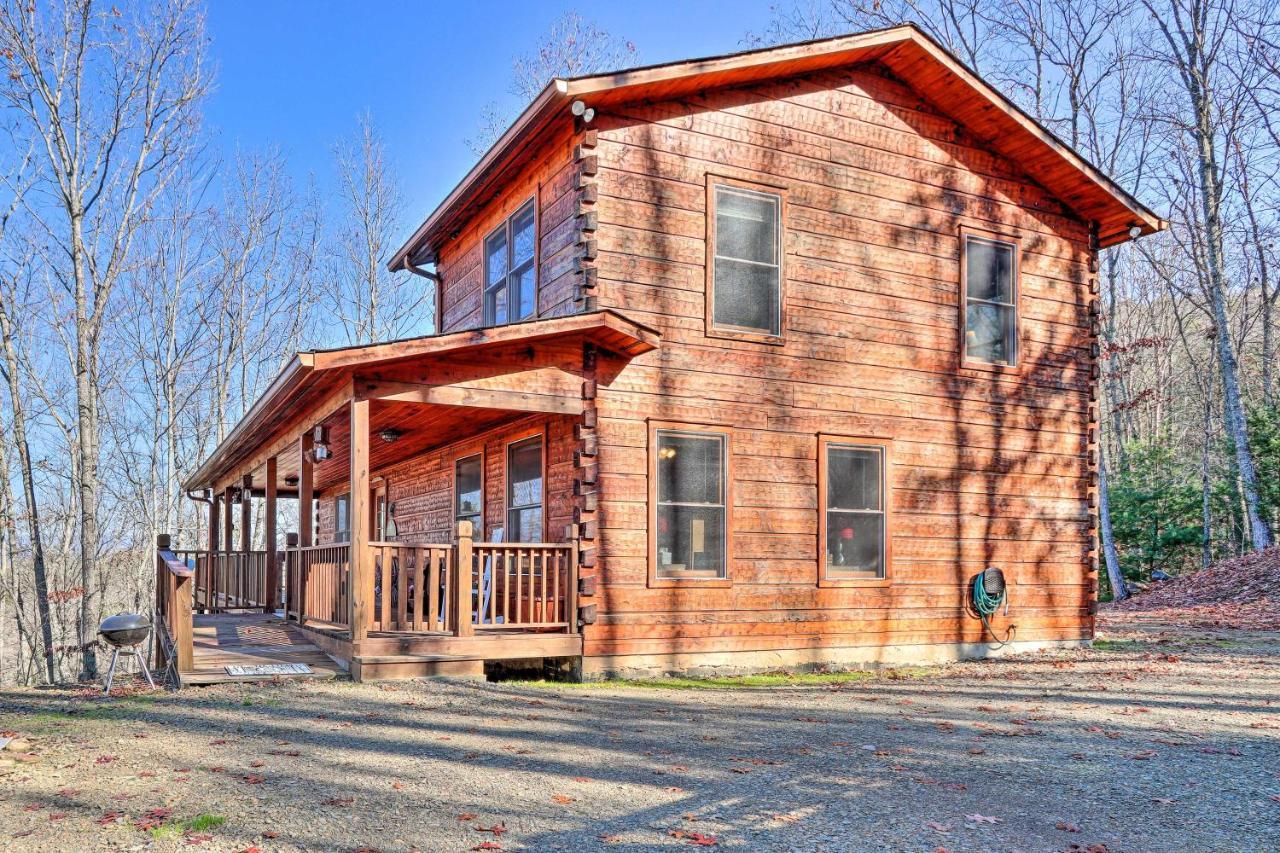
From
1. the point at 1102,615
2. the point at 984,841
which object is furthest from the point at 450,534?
the point at 1102,615

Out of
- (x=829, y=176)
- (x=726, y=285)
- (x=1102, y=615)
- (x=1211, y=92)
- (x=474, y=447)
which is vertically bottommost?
(x=1102, y=615)

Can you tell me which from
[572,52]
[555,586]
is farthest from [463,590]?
[572,52]

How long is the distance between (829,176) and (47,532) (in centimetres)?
2607

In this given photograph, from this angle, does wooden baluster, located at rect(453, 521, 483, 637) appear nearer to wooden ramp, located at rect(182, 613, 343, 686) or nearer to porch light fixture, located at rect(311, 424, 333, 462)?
wooden ramp, located at rect(182, 613, 343, 686)

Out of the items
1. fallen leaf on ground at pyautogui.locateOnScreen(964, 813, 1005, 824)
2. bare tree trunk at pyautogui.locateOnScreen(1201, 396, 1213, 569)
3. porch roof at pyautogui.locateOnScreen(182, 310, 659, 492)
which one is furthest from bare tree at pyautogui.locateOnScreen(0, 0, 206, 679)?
bare tree trunk at pyautogui.locateOnScreen(1201, 396, 1213, 569)

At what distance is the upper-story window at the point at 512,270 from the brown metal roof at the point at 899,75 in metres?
0.61

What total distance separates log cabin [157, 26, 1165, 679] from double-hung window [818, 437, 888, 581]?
1.1 inches

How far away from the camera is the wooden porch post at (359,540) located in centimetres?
830

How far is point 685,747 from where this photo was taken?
6383 mm

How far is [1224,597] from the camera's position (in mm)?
17344

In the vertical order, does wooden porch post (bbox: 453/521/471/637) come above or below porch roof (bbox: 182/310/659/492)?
below

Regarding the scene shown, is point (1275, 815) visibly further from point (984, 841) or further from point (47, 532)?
point (47, 532)

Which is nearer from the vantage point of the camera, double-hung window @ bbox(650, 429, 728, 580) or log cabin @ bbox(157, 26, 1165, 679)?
log cabin @ bbox(157, 26, 1165, 679)

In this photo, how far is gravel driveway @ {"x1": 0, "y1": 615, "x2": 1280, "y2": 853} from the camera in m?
4.58
